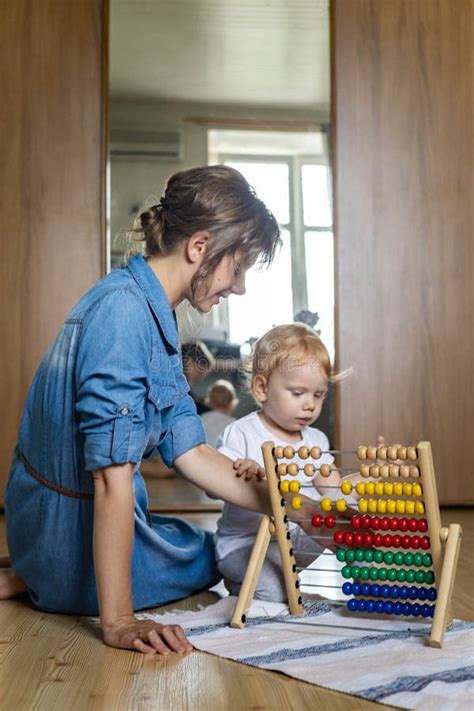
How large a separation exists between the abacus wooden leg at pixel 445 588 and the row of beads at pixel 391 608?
0.07 metres

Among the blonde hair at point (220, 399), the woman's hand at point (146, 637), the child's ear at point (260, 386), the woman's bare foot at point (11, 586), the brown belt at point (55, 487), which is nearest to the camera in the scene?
the woman's hand at point (146, 637)

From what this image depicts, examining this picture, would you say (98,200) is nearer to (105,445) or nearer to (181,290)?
(181,290)

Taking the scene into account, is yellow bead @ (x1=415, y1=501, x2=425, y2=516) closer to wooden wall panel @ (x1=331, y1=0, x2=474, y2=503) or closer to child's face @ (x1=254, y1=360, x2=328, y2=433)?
child's face @ (x1=254, y1=360, x2=328, y2=433)

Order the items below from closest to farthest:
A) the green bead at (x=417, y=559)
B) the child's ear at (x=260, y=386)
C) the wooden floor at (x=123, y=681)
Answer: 1. the wooden floor at (x=123, y=681)
2. the green bead at (x=417, y=559)
3. the child's ear at (x=260, y=386)

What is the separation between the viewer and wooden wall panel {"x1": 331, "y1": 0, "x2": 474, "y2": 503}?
3.26 meters

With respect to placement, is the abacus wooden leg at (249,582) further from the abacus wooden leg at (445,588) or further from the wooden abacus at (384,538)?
the abacus wooden leg at (445,588)

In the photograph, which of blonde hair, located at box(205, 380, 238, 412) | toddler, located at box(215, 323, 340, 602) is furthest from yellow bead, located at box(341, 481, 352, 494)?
blonde hair, located at box(205, 380, 238, 412)

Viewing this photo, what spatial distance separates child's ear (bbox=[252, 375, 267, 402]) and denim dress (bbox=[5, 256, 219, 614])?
0.18 metres

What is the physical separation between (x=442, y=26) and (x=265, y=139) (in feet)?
2.47

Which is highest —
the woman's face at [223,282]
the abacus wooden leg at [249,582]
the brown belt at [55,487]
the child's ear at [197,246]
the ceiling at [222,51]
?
the ceiling at [222,51]

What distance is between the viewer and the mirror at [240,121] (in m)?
3.23

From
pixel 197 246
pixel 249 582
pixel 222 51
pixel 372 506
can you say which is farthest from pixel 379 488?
pixel 222 51

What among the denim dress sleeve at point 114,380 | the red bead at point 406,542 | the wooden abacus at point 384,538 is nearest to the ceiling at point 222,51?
the denim dress sleeve at point 114,380

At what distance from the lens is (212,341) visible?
3.24 metres
